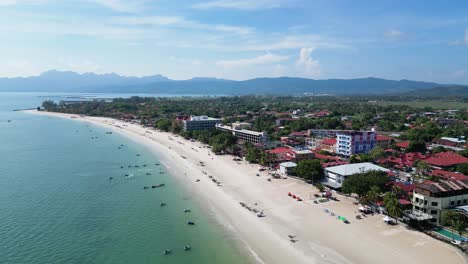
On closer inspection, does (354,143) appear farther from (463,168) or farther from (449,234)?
(449,234)

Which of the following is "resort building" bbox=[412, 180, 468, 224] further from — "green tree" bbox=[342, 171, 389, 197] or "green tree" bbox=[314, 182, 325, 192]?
"green tree" bbox=[314, 182, 325, 192]

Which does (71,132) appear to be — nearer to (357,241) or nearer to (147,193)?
(147,193)

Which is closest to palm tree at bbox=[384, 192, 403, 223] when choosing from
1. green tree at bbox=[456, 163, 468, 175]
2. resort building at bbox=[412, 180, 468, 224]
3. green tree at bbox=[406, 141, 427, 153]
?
resort building at bbox=[412, 180, 468, 224]

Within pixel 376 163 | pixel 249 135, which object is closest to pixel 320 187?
pixel 376 163

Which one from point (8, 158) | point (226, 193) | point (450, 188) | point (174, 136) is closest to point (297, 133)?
point (174, 136)

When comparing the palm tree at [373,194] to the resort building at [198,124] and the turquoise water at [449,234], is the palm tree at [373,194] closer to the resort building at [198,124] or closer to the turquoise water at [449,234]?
the turquoise water at [449,234]

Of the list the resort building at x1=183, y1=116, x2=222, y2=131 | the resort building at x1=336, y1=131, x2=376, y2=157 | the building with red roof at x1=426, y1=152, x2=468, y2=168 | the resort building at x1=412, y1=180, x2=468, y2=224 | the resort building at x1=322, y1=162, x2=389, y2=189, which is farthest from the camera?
the resort building at x1=183, y1=116, x2=222, y2=131

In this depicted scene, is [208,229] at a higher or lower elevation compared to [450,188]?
lower
